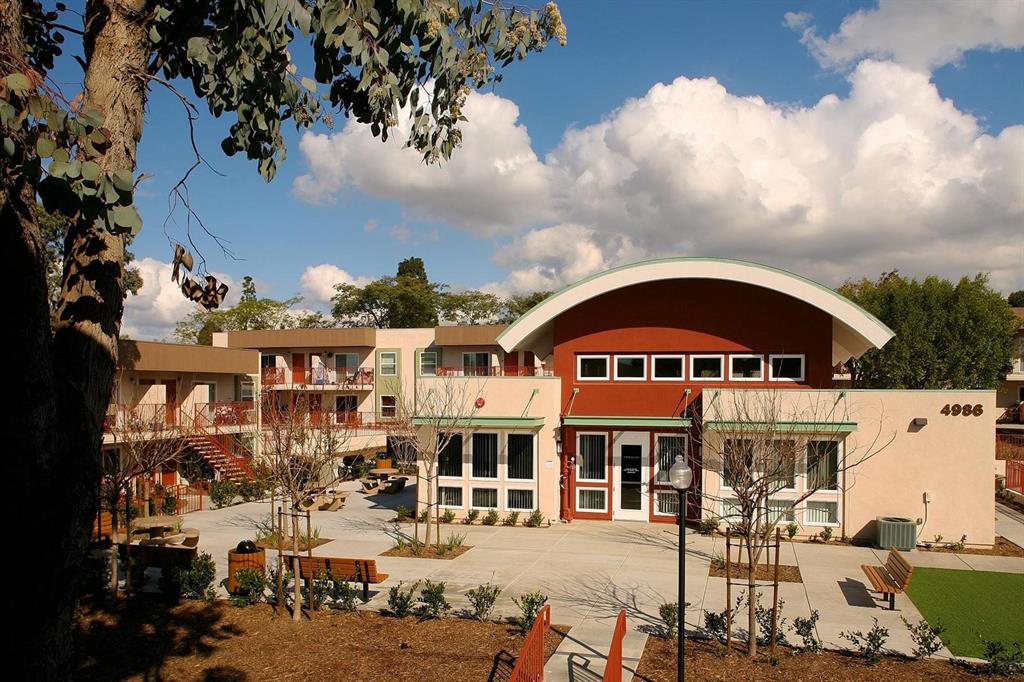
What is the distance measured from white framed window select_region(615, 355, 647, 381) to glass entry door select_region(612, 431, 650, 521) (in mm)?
1786

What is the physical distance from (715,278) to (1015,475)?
50.0 feet

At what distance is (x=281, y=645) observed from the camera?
38.5 feet

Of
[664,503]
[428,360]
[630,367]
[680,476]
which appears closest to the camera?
[680,476]

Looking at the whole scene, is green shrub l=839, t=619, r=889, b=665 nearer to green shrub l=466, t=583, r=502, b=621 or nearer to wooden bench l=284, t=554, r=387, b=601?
green shrub l=466, t=583, r=502, b=621

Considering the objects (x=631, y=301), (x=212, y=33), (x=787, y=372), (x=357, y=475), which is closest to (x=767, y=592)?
(x=787, y=372)

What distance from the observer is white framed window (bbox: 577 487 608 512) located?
22.7m

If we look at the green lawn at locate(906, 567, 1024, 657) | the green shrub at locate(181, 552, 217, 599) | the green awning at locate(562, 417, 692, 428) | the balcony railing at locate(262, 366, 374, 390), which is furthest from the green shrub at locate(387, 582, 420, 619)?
the balcony railing at locate(262, 366, 374, 390)

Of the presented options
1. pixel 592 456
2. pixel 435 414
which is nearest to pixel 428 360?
pixel 435 414

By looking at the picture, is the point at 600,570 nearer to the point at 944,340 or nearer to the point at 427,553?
the point at 427,553

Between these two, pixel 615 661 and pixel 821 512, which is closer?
pixel 615 661

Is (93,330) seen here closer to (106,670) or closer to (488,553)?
(106,670)

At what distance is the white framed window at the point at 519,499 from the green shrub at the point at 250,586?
9.47 meters

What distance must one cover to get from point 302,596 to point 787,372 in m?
15.0

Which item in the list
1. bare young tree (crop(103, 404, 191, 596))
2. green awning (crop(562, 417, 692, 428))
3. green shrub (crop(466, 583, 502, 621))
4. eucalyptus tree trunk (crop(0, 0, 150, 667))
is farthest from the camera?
green awning (crop(562, 417, 692, 428))
